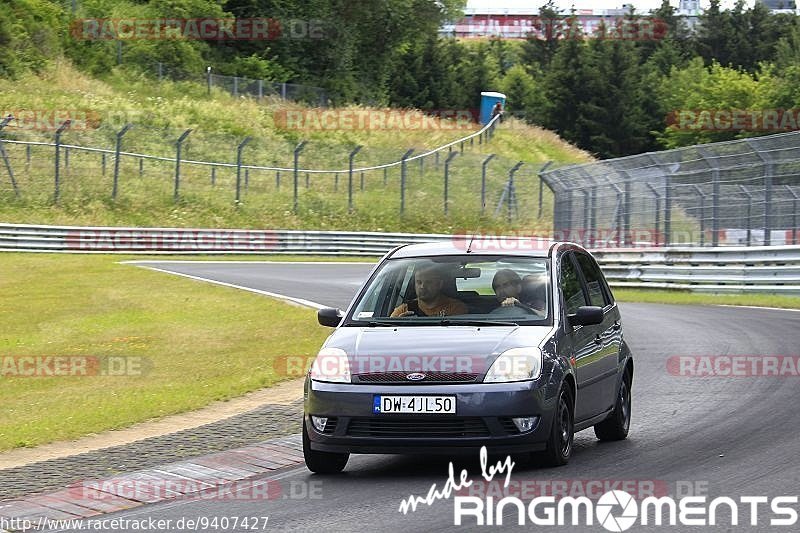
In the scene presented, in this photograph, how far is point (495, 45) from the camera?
494 feet

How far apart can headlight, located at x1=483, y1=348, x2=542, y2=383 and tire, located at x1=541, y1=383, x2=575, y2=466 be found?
283mm

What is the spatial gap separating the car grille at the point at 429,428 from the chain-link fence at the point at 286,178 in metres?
35.8

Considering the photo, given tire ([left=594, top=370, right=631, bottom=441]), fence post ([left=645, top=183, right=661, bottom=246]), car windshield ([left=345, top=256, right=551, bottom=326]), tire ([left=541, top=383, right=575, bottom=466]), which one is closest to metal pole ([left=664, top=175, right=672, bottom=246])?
fence post ([left=645, top=183, right=661, bottom=246])

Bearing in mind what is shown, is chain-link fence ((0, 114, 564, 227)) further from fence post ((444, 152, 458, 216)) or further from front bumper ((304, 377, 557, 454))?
front bumper ((304, 377, 557, 454))

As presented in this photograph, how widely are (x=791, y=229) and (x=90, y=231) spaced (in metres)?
21.5

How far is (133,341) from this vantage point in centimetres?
1792

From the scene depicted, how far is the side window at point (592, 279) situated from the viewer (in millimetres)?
10266

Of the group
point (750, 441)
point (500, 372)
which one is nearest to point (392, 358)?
point (500, 372)

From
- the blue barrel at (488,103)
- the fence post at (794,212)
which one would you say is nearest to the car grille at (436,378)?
the fence post at (794,212)

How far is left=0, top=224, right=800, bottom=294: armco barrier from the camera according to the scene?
1020 inches

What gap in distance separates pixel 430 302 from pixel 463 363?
3.99ft

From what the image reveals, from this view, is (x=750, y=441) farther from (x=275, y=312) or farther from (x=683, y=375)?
(x=275, y=312)

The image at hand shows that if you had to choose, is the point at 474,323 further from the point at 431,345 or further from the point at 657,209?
the point at 657,209

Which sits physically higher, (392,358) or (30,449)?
(392,358)
